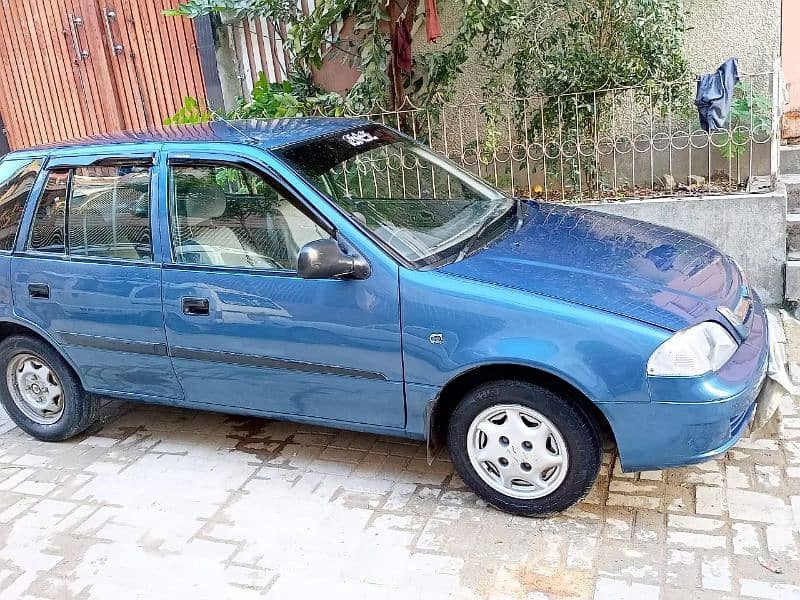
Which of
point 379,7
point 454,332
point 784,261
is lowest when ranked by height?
point 784,261

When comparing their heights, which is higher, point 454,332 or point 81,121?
point 81,121

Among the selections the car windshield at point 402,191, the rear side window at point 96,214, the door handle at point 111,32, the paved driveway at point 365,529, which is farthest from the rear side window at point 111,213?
the door handle at point 111,32

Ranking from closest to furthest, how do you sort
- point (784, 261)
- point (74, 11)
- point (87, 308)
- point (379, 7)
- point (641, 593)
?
1. point (641, 593)
2. point (87, 308)
3. point (784, 261)
4. point (379, 7)
5. point (74, 11)

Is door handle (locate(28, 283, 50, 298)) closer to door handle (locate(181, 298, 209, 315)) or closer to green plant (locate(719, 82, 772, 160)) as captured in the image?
door handle (locate(181, 298, 209, 315))

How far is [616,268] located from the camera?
334cm

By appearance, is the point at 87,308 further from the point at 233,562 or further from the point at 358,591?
the point at 358,591

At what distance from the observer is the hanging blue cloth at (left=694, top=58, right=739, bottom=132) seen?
17.8ft

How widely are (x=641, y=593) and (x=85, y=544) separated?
95.4 inches

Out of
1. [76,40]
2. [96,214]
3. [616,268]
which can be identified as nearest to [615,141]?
[616,268]

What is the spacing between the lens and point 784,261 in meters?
5.46

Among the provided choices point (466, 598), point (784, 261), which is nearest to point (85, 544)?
point (466, 598)

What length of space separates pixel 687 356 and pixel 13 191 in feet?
12.0

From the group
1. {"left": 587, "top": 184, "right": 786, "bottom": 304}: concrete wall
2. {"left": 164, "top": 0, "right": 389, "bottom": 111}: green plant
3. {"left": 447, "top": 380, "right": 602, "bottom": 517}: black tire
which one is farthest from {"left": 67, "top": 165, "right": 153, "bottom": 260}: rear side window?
{"left": 587, "top": 184, "right": 786, "bottom": 304}: concrete wall

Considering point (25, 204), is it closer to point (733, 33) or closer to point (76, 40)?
point (76, 40)
